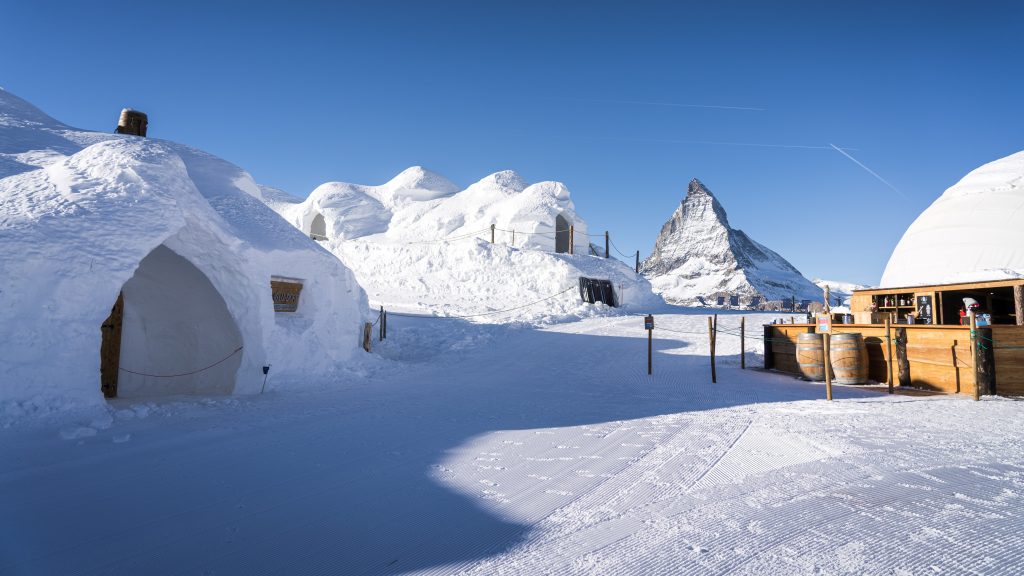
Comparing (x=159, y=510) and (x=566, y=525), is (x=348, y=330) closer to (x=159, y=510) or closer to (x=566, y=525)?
(x=159, y=510)

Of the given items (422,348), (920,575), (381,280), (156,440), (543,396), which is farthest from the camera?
(381,280)

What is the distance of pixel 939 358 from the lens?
8.30 metres

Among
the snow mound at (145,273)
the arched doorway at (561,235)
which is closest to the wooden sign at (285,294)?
the snow mound at (145,273)

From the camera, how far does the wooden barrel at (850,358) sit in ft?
30.0

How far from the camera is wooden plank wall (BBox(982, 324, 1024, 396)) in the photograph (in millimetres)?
7633

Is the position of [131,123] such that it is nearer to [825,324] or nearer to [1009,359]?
[825,324]

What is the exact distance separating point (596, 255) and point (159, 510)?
80.8 feet

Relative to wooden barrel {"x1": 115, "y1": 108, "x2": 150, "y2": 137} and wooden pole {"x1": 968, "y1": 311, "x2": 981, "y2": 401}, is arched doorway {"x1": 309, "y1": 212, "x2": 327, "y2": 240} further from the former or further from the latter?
wooden pole {"x1": 968, "y1": 311, "x2": 981, "y2": 401}

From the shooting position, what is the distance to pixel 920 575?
7.93 ft

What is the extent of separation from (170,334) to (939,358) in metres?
13.5

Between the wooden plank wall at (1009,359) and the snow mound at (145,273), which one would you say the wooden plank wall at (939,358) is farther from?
the snow mound at (145,273)

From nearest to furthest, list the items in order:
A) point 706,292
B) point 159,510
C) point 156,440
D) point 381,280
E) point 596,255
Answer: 1. point 159,510
2. point 156,440
3. point 381,280
4. point 596,255
5. point 706,292

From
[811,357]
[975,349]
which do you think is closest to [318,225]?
[811,357]

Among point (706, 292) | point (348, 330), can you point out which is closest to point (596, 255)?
point (348, 330)
